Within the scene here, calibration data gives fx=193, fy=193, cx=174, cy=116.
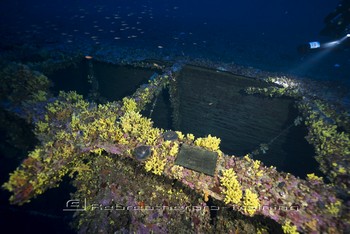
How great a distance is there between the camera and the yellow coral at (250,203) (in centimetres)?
309

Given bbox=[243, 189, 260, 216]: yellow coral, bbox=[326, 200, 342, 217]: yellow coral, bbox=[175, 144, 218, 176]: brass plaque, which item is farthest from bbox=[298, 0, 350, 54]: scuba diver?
bbox=[243, 189, 260, 216]: yellow coral

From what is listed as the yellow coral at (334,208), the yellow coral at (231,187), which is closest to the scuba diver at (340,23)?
the yellow coral at (334,208)

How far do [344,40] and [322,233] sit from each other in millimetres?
14826

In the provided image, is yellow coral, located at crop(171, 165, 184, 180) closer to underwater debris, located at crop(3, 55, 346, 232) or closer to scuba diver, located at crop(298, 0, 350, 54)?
underwater debris, located at crop(3, 55, 346, 232)

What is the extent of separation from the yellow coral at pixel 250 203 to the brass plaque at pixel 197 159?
2.24 feet

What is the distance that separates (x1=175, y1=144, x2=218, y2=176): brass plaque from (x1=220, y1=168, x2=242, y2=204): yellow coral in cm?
24

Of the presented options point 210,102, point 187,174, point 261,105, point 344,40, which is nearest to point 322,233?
point 187,174

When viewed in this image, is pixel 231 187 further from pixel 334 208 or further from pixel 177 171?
pixel 334 208

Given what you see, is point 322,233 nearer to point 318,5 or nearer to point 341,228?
point 341,228

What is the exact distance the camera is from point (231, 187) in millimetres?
3316

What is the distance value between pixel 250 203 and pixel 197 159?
116 centimetres

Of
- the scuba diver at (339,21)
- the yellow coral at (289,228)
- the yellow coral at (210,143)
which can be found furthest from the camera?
the scuba diver at (339,21)

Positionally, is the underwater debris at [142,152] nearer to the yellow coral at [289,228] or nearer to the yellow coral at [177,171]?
the yellow coral at [177,171]

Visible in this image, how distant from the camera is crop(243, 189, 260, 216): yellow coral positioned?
3.09 m
